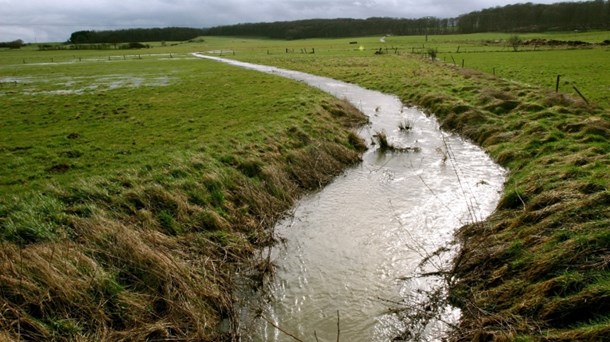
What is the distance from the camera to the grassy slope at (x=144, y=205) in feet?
24.8

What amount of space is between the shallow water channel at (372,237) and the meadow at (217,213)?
84cm

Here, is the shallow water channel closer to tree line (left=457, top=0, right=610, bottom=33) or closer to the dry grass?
the dry grass

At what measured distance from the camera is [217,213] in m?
11.9

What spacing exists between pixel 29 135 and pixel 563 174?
24.8m

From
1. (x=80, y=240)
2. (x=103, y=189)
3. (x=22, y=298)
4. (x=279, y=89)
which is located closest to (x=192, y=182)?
(x=103, y=189)

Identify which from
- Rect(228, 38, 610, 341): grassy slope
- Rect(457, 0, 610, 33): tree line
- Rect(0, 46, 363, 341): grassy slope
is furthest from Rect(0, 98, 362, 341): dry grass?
Rect(457, 0, 610, 33): tree line

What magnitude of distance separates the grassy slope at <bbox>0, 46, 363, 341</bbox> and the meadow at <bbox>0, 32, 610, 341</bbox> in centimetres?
5

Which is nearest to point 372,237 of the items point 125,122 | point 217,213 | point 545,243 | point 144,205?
point 545,243

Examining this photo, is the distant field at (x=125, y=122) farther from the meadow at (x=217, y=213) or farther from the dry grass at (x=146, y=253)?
the dry grass at (x=146, y=253)

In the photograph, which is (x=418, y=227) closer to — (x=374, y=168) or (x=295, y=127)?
(x=374, y=168)

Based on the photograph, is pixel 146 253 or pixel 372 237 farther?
pixel 372 237

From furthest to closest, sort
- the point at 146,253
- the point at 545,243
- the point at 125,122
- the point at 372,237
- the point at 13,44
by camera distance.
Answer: the point at 13,44 < the point at 125,122 < the point at 372,237 < the point at 146,253 < the point at 545,243

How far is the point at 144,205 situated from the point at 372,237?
23.3 ft

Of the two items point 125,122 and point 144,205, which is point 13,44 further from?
point 144,205
